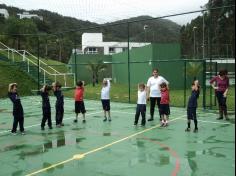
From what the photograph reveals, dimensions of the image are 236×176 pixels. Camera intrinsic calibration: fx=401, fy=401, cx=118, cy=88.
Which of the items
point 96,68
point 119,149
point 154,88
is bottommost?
point 119,149

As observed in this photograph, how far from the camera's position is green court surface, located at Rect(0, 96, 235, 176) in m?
6.99

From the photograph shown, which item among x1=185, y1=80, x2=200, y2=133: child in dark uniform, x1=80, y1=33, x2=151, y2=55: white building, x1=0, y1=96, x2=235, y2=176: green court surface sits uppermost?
x1=80, y1=33, x2=151, y2=55: white building

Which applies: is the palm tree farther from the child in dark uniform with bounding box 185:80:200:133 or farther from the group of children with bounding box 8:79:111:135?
the child in dark uniform with bounding box 185:80:200:133

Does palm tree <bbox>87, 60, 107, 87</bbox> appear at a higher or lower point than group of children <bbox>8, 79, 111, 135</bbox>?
higher

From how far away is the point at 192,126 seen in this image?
37.6ft

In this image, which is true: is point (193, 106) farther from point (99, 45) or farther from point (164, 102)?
point (99, 45)

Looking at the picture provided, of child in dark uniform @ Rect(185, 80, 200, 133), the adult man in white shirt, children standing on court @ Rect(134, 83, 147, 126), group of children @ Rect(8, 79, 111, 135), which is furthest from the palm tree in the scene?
child in dark uniform @ Rect(185, 80, 200, 133)

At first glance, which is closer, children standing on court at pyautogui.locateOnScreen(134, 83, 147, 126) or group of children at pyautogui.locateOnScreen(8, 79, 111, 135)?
group of children at pyautogui.locateOnScreen(8, 79, 111, 135)

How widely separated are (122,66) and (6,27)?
56.3 feet

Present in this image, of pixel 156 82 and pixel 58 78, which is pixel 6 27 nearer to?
pixel 58 78

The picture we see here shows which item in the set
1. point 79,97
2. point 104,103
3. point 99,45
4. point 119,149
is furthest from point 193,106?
point 99,45

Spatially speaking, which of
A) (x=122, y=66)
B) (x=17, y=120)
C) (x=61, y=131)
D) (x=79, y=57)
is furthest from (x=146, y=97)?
(x=79, y=57)

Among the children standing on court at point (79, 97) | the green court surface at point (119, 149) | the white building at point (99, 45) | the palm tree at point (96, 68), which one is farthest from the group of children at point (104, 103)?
the white building at point (99, 45)

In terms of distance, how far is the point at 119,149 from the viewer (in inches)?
341
